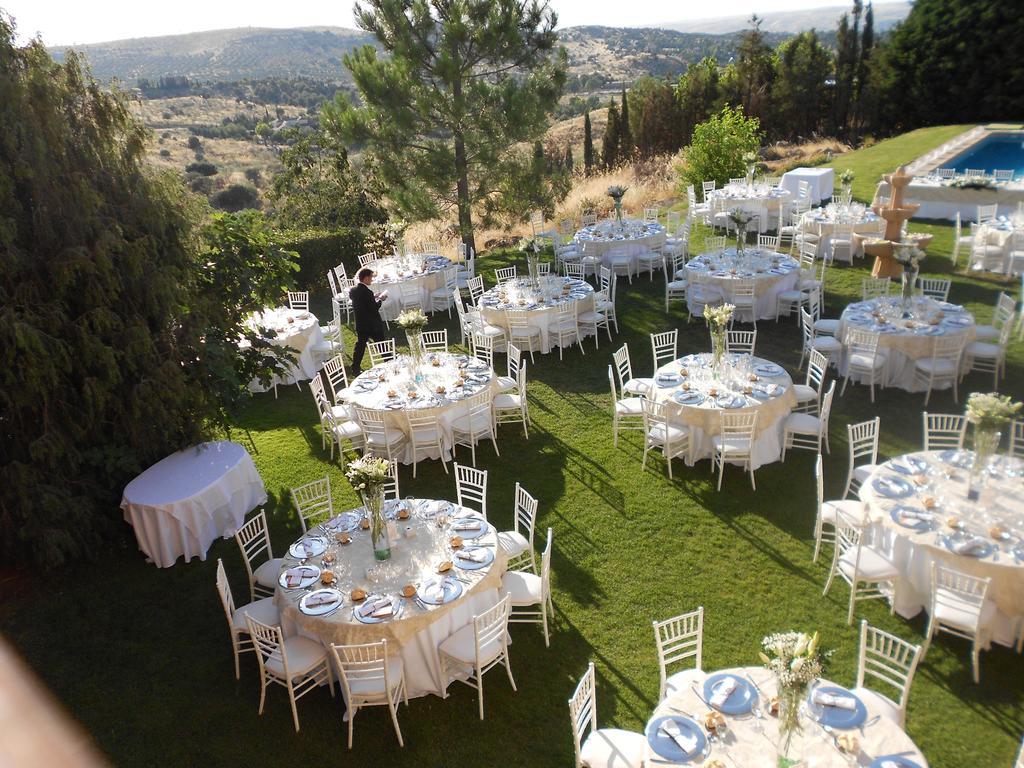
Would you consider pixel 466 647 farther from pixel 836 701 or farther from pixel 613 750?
pixel 836 701

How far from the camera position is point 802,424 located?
884 centimetres

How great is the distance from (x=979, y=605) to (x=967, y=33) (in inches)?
1224

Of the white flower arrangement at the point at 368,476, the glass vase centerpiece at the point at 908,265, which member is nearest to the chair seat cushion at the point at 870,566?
the white flower arrangement at the point at 368,476

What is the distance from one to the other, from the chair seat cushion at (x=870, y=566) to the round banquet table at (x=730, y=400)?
2.18m

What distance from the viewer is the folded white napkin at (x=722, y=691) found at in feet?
15.3

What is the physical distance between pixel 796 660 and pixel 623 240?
1319 centimetres

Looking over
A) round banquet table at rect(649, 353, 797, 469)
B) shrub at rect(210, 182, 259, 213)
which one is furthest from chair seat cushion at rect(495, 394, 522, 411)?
shrub at rect(210, 182, 259, 213)

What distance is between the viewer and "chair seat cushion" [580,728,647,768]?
15.6 feet

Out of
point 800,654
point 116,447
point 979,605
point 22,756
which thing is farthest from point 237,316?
point 979,605

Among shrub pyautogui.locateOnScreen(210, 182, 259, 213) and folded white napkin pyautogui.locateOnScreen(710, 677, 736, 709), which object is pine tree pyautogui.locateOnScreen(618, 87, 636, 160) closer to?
shrub pyautogui.locateOnScreen(210, 182, 259, 213)

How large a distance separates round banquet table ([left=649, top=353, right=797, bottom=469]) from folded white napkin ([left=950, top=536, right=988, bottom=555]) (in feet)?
9.45

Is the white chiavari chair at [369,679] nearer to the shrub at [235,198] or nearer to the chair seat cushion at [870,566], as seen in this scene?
the chair seat cushion at [870,566]

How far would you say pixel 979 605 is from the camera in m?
5.64

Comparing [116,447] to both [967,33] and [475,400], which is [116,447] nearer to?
[475,400]
